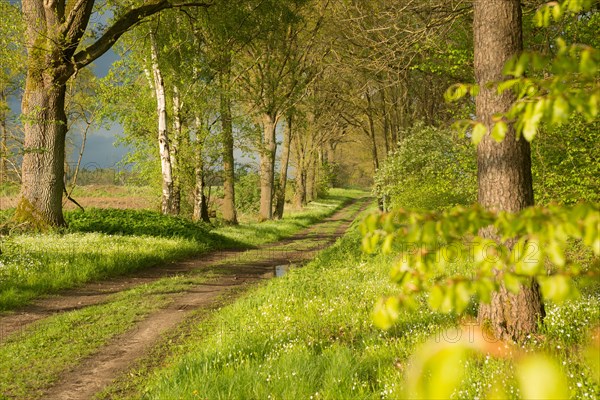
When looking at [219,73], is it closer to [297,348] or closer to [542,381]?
Answer: [297,348]

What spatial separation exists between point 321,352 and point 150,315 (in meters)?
4.92

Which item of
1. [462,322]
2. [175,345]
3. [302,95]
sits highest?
[302,95]

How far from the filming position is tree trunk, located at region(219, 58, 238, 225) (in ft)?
82.8

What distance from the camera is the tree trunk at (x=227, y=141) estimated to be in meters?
25.2

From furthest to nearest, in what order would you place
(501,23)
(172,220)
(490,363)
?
(172,220) < (501,23) < (490,363)

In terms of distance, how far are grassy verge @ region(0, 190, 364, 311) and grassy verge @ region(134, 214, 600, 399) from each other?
17.5ft

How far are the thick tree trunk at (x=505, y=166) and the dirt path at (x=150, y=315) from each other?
5.57 m

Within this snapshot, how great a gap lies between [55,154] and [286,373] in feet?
50.9

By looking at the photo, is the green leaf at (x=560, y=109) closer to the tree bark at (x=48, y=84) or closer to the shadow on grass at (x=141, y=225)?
the tree bark at (x=48, y=84)

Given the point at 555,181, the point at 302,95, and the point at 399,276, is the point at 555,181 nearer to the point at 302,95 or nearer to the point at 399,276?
the point at 399,276

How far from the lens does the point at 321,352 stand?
6281 mm

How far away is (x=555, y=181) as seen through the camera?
12.0 m

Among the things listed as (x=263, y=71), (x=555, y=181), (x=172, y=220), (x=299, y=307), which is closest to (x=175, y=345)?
(x=299, y=307)

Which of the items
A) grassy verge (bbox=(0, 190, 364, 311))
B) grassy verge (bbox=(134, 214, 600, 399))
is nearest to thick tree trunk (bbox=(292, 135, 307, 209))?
grassy verge (bbox=(0, 190, 364, 311))
